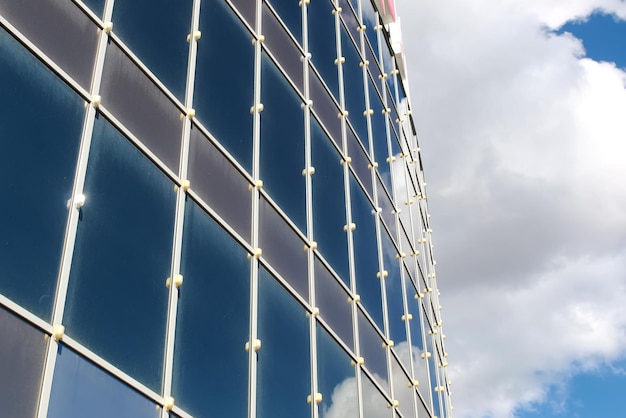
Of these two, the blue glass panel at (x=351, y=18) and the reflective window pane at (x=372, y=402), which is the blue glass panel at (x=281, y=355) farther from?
the blue glass panel at (x=351, y=18)

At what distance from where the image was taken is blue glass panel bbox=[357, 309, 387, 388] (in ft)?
45.8

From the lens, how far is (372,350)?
14375 mm

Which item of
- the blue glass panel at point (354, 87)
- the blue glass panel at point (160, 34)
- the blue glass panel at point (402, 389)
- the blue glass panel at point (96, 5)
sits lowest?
the blue glass panel at point (402, 389)

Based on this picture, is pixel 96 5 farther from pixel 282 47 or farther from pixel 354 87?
pixel 354 87

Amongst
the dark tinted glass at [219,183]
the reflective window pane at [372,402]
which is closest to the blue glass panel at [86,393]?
the dark tinted glass at [219,183]

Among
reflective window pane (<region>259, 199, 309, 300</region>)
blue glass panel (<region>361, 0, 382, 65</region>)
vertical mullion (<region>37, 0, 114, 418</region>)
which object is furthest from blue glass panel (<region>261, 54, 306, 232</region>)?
blue glass panel (<region>361, 0, 382, 65</region>)

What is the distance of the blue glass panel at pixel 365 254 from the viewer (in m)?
14.8

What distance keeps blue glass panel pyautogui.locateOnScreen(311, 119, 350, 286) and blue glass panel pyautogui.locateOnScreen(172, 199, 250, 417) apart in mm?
3339

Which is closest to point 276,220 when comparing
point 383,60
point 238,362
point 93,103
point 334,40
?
point 238,362

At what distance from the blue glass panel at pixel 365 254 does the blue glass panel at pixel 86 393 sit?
→ 7.38 m

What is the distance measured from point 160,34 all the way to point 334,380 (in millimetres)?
5573

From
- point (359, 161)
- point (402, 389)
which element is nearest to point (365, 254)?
point (359, 161)

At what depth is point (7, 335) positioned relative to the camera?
6.45 meters

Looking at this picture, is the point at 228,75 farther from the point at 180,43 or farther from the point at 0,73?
the point at 0,73
